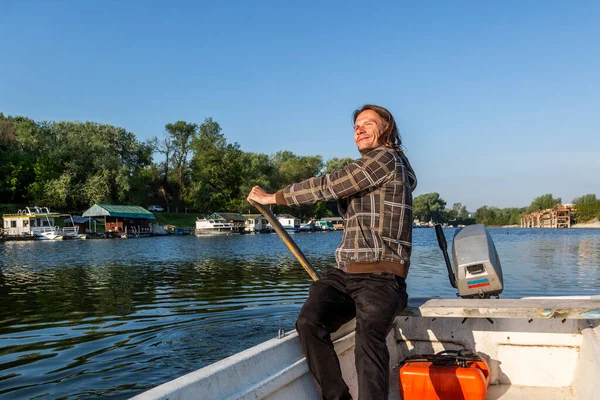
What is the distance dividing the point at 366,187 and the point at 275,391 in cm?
137

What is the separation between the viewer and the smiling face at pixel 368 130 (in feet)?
12.0

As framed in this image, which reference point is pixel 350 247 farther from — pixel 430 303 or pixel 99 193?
pixel 99 193

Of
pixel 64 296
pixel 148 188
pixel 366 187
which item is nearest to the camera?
pixel 366 187

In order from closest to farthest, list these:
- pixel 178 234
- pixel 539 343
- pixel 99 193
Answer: pixel 539 343 < pixel 99 193 < pixel 178 234

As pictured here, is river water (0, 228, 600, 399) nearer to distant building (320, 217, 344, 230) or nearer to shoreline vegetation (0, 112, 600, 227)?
shoreline vegetation (0, 112, 600, 227)

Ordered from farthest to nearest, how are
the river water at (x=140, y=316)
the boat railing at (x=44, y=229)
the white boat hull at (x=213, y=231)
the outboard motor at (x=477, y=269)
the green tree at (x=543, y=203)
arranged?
1. the green tree at (x=543, y=203)
2. the white boat hull at (x=213, y=231)
3. the boat railing at (x=44, y=229)
4. the river water at (x=140, y=316)
5. the outboard motor at (x=477, y=269)

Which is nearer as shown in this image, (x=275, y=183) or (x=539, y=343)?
(x=539, y=343)

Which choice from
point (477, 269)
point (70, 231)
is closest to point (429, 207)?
point (70, 231)

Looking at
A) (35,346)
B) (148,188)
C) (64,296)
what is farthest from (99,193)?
(35,346)

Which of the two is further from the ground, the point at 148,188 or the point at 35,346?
the point at 148,188

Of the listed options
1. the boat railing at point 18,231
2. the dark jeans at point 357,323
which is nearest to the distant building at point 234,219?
the boat railing at point 18,231

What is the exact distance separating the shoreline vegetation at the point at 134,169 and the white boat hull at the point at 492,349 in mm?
43085

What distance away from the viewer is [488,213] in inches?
7318

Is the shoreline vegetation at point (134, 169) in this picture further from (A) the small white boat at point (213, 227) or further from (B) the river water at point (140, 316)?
(B) the river water at point (140, 316)
